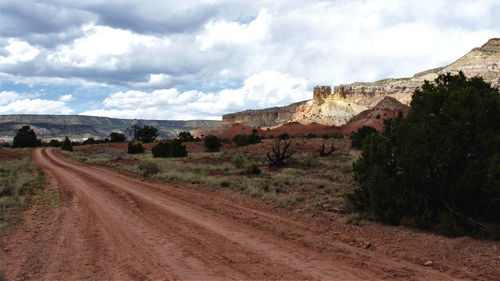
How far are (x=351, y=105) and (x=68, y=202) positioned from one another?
120670 millimetres

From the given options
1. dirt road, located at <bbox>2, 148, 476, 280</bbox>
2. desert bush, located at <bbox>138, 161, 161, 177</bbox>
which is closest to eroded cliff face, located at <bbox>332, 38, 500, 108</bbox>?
desert bush, located at <bbox>138, 161, 161, 177</bbox>

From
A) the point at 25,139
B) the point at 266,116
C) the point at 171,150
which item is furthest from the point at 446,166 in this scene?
the point at 266,116

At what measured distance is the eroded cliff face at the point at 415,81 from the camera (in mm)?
100188

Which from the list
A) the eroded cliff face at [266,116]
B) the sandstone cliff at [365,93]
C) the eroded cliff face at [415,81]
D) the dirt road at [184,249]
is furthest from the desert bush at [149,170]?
the eroded cliff face at [266,116]

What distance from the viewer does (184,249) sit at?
6.18m

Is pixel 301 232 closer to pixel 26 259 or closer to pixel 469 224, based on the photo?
pixel 469 224

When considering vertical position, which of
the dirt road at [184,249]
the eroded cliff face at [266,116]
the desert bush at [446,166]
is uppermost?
the eroded cliff face at [266,116]

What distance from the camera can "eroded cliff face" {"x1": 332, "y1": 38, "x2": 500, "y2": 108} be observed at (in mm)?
100188

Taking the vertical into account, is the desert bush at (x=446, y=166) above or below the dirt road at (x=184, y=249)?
above

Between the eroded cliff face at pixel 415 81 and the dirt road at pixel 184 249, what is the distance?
96621 millimetres

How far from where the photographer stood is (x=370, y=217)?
349 inches

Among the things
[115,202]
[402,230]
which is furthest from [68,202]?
[402,230]

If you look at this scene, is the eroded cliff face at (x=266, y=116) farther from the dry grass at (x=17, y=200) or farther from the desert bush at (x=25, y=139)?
the dry grass at (x=17, y=200)

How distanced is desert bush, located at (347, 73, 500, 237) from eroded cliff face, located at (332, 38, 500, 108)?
305ft
